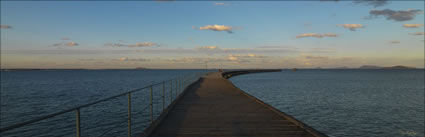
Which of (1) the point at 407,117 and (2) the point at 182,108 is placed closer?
(2) the point at 182,108

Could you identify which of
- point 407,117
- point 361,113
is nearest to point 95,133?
point 361,113

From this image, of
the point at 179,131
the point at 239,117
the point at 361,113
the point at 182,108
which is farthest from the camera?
the point at 361,113

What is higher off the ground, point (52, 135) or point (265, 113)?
point (265, 113)

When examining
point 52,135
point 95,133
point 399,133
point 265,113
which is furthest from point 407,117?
point 52,135

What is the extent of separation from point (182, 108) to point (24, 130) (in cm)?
899

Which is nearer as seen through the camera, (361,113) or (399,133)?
(399,133)

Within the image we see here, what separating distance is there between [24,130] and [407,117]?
68.8ft

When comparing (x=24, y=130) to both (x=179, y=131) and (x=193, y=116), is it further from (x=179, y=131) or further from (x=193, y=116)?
(x=179, y=131)

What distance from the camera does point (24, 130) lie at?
13172 mm

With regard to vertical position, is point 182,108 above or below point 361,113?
above

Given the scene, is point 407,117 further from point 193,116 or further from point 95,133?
point 95,133

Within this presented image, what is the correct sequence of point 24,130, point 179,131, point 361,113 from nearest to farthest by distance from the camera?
point 179,131 < point 24,130 < point 361,113

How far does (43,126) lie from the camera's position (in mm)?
13766

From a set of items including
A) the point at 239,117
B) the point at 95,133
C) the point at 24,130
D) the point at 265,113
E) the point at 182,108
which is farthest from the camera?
the point at 24,130
